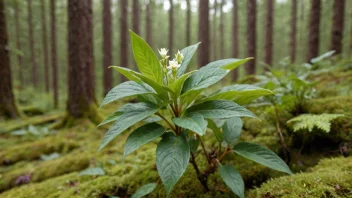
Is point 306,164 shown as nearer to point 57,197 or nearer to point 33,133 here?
point 57,197

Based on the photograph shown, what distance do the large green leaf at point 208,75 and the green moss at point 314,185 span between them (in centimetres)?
87

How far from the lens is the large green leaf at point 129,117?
1.43 meters

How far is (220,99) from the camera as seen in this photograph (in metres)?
1.58

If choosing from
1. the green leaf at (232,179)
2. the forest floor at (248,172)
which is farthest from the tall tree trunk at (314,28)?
the green leaf at (232,179)

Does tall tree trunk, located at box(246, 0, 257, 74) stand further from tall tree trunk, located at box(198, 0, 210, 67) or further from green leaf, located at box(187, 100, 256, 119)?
green leaf, located at box(187, 100, 256, 119)

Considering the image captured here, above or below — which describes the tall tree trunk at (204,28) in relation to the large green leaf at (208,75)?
above

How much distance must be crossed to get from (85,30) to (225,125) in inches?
204

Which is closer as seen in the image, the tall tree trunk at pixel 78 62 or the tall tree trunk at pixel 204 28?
the tall tree trunk at pixel 78 62

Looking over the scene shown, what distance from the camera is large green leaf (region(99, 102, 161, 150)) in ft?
4.70

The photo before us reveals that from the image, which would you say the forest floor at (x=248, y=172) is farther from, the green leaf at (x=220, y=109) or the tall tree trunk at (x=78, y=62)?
the tall tree trunk at (x=78, y=62)

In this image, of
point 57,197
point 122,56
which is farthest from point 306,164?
point 122,56

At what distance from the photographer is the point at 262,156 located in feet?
5.44

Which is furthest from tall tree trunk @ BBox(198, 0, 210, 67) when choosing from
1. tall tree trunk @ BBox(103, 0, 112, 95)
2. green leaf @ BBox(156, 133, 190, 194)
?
green leaf @ BBox(156, 133, 190, 194)

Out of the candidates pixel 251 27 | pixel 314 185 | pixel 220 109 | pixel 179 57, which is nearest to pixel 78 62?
pixel 179 57
